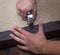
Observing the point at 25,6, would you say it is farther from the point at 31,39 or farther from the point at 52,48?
the point at 52,48

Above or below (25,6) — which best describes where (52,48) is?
below

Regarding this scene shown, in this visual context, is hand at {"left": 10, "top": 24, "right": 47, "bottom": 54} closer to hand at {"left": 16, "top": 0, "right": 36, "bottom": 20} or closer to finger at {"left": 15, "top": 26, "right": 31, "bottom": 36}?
finger at {"left": 15, "top": 26, "right": 31, "bottom": 36}

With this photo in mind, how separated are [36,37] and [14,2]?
33 centimetres

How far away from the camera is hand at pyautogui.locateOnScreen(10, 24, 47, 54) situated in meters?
0.93

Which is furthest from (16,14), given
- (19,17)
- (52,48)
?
(52,48)

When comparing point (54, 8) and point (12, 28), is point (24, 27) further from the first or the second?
point (54, 8)

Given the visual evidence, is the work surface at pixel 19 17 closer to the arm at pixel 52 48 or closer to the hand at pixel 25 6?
the hand at pixel 25 6

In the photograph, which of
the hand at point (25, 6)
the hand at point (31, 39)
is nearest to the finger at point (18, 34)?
the hand at point (31, 39)

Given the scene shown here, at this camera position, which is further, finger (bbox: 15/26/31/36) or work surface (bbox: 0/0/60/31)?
work surface (bbox: 0/0/60/31)

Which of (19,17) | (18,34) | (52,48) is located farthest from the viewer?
(19,17)

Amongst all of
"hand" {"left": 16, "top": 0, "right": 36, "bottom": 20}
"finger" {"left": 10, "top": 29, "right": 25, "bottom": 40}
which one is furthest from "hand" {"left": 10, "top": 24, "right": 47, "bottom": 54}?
"hand" {"left": 16, "top": 0, "right": 36, "bottom": 20}

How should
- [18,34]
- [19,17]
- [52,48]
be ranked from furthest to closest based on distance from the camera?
1. [19,17]
2. [18,34]
3. [52,48]

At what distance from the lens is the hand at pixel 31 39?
0.93m

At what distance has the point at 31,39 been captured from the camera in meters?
0.94
